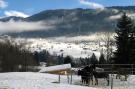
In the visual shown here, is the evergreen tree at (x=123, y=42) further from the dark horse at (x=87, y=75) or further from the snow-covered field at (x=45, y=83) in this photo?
the dark horse at (x=87, y=75)

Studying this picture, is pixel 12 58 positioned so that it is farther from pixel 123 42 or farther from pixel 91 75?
pixel 91 75

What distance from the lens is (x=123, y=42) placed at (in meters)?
69.5

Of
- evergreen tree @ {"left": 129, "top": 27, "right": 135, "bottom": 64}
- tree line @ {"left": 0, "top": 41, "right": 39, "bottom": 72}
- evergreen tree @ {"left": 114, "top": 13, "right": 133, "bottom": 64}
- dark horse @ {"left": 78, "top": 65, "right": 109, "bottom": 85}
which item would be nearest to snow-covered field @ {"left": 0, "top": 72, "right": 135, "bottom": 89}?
dark horse @ {"left": 78, "top": 65, "right": 109, "bottom": 85}

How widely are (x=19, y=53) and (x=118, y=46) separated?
213 ft

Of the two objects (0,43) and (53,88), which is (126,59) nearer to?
(53,88)

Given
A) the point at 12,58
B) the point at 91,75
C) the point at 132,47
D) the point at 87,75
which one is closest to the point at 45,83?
the point at 87,75

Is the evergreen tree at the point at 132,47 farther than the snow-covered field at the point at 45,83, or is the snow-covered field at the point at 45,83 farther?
the evergreen tree at the point at 132,47

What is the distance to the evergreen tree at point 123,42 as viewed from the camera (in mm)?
66562

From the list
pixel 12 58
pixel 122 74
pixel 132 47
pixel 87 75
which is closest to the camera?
pixel 87 75

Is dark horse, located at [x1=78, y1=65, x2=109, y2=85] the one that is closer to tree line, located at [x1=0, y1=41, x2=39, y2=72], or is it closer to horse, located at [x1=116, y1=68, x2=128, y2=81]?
horse, located at [x1=116, y1=68, x2=128, y2=81]

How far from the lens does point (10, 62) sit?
12562cm

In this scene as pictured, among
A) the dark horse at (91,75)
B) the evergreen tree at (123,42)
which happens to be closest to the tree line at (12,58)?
the evergreen tree at (123,42)

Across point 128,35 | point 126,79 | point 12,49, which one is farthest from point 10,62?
point 126,79

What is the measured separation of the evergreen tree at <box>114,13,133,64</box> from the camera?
218 ft
